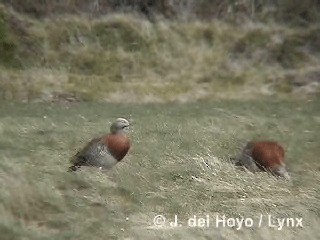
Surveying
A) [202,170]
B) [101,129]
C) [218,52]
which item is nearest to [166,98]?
[218,52]

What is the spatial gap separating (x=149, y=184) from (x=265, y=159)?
1.99 m

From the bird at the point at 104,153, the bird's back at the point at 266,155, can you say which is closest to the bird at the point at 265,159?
the bird's back at the point at 266,155

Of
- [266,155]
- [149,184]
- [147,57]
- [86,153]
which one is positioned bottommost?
[147,57]

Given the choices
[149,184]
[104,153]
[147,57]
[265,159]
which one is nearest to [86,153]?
[104,153]

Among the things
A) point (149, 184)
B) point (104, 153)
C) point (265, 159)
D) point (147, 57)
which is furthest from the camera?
point (147, 57)

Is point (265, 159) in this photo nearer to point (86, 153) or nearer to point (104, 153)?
point (104, 153)

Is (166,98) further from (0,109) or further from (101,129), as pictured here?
(101,129)

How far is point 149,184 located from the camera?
12.1 meters

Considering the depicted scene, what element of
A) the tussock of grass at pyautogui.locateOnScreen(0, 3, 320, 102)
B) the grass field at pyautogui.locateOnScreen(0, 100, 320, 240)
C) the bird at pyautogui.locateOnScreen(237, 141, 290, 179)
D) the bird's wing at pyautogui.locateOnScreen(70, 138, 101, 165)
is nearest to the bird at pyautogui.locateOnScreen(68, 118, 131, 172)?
the bird's wing at pyautogui.locateOnScreen(70, 138, 101, 165)

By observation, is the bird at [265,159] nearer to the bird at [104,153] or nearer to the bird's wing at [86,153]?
the bird at [104,153]

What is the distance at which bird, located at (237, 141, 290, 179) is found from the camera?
1261 cm

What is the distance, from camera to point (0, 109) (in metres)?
20.3

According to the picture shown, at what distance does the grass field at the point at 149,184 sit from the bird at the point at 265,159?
0.69 ft

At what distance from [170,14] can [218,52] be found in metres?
2.86
